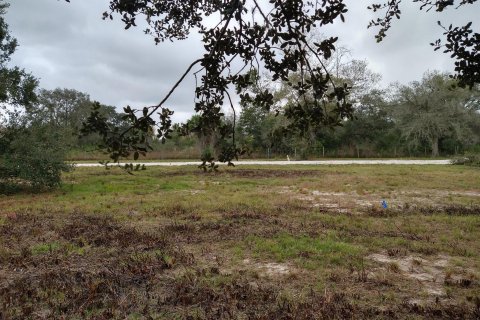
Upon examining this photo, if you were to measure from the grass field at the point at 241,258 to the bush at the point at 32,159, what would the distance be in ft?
9.65

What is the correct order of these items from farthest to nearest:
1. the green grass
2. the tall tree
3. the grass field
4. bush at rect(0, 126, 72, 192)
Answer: the tall tree, bush at rect(0, 126, 72, 192), the green grass, the grass field

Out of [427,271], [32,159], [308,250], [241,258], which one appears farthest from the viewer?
[32,159]

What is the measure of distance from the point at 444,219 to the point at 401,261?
348 cm

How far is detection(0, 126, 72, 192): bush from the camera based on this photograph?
45.5 ft

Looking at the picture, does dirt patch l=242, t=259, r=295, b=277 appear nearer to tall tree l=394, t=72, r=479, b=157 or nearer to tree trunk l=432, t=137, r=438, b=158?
tall tree l=394, t=72, r=479, b=157

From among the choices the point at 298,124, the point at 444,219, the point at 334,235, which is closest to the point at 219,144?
the point at 298,124

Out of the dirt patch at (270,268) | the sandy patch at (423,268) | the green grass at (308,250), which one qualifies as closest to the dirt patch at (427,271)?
the sandy patch at (423,268)

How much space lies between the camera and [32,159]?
13.9m

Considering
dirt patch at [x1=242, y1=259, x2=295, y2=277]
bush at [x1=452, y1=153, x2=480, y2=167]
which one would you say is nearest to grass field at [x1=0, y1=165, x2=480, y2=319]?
A: dirt patch at [x1=242, y1=259, x2=295, y2=277]

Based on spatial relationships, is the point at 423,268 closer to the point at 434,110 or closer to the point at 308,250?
the point at 308,250

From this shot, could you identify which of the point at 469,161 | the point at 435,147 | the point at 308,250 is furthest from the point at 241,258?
the point at 435,147

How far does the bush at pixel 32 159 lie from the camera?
45.5ft

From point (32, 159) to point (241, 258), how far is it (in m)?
10.9

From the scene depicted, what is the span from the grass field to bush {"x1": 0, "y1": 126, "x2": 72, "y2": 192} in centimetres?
294
